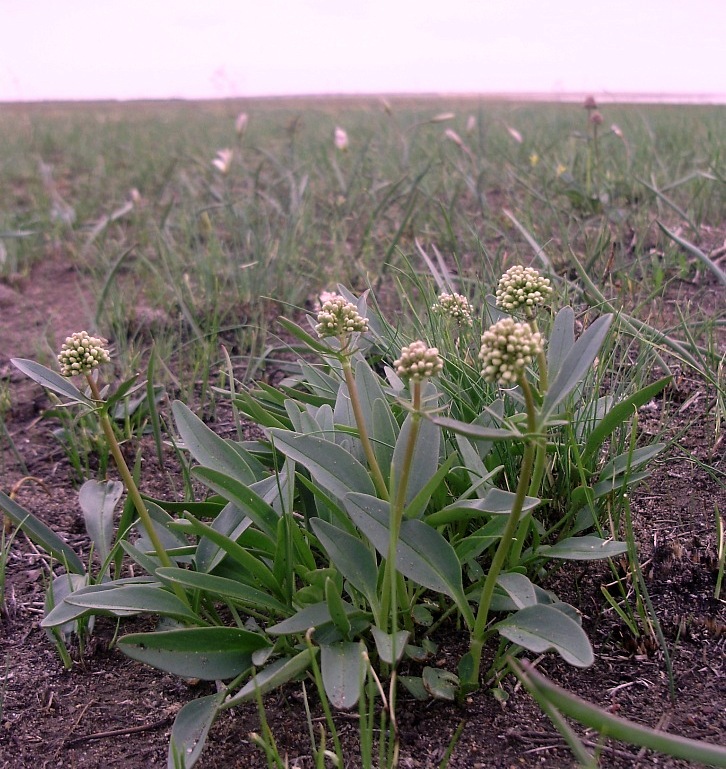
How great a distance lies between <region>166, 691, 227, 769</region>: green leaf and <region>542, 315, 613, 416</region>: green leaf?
65 centimetres

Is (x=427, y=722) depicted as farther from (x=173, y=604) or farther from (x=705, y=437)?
(x=705, y=437)

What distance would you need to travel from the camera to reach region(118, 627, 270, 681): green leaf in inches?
42.4

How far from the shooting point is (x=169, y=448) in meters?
2.00

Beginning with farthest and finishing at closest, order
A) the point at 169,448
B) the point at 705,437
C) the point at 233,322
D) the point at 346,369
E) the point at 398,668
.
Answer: the point at 233,322, the point at 169,448, the point at 705,437, the point at 398,668, the point at 346,369

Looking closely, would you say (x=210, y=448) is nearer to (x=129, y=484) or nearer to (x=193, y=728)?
(x=129, y=484)

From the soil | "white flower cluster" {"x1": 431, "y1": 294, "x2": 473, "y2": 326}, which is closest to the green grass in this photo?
"white flower cluster" {"x1": 431, "y1": 294, "x2": 473, "y2": 326}

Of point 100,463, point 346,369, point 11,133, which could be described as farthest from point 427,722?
point 11,133

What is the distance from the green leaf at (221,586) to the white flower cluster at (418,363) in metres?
0.47

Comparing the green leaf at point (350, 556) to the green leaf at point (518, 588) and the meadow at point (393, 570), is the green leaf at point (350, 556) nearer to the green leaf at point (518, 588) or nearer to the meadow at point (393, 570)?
the meadow at point (393, 570)

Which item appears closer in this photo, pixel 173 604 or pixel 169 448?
pixel 173 604

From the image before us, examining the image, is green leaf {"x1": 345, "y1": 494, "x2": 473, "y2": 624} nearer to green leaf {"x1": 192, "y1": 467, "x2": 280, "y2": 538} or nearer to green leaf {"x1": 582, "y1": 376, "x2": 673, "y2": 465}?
green leaf {"x1": 192, "y1": 467, "x2": 280, "y2": 538}

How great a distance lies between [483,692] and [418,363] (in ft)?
1.88

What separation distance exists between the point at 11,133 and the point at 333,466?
9020mm

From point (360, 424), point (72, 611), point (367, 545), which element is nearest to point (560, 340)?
point (360, 424)
